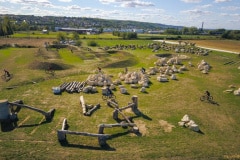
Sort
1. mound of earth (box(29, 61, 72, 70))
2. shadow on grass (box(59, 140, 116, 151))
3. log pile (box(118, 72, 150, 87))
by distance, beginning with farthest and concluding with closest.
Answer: mound of earth (box(29, 61, 72, 70)) < log pile (box(118, 72, 150, 87)) < shadow on grass (box(59, 140, 116, 151))

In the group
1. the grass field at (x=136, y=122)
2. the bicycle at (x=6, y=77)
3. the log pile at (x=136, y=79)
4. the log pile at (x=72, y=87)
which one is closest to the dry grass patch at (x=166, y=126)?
the grass field at (x=136, y=122)

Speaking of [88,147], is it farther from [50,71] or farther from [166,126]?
[50,71]

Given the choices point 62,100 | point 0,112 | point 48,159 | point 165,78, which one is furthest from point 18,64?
point 48,159

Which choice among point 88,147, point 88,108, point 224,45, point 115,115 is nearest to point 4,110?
point 88,108

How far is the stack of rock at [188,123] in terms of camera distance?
21.1m

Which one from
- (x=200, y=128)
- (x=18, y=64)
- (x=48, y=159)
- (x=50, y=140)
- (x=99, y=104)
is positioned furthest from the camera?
(x=18, y=64)

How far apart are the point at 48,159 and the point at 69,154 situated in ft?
4.98

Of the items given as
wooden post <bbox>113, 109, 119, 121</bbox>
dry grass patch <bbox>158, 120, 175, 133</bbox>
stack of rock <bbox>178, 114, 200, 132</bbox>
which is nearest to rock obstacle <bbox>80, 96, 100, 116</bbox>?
wooden post <bbox>113, 109, 119, 121</bbox>

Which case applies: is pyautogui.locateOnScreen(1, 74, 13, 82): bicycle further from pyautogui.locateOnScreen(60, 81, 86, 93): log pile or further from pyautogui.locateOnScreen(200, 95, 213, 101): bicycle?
pyautogui.locateOnScreen(200, 95, 213, 101): bicycle

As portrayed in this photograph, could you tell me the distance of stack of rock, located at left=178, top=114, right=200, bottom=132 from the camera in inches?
832

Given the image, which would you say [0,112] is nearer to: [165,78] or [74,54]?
[165,78]

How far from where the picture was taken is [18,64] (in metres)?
43.7

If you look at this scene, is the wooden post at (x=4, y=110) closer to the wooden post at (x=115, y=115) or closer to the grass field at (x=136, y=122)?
the grass field at (x=136, y=122)

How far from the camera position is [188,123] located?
2192cm
